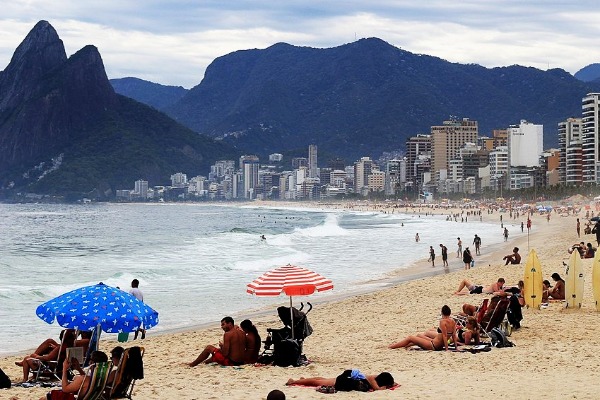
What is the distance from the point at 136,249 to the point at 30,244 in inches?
455

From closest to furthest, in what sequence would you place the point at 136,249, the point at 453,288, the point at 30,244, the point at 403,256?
the point at 453,288 < the point at 403,256 < the point at 136,249 < the point at 30,244

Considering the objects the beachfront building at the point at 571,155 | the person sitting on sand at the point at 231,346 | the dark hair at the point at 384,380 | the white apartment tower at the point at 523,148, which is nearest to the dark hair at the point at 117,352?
the person sitting on sand at the point at 231,346

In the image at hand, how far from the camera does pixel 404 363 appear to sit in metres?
10.2

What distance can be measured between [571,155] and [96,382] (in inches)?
5671

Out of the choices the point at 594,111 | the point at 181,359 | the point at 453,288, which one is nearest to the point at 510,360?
the point at 181,359

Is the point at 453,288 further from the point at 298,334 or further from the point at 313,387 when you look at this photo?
the point at 313,387

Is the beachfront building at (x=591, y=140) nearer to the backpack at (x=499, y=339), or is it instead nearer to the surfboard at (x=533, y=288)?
the surfboard at (x=533, y=288)

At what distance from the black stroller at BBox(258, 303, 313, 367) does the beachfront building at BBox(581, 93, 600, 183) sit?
413 ft

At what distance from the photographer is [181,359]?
11.8m

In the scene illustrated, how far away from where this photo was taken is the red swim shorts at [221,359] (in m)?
10.5

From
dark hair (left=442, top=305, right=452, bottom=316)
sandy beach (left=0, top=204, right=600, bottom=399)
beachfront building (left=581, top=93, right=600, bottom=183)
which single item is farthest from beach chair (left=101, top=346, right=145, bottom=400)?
beachfront building (left=581, top=93, right=600, bottom=183)

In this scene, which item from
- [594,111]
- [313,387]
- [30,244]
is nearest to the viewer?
[313,387]

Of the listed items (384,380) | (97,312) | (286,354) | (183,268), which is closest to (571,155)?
(183,268)

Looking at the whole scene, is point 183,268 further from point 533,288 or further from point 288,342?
point 288,342
